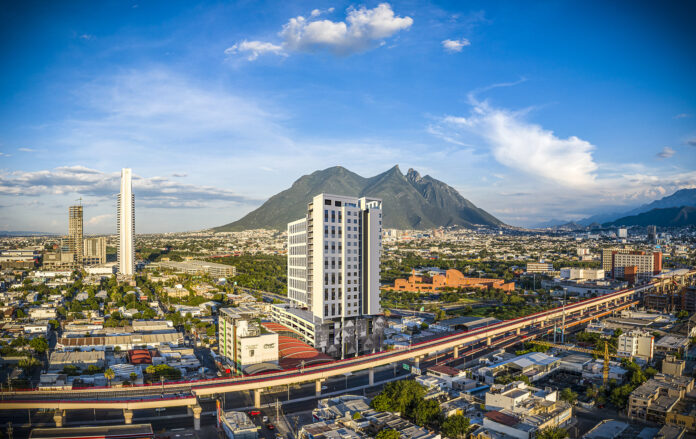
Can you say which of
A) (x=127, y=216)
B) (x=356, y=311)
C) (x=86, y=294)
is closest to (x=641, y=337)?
(x=356, y=311)

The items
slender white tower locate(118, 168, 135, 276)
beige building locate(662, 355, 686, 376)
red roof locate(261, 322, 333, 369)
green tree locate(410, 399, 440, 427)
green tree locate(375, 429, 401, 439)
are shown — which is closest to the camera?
green tree locate(375, 429, 401, 439)

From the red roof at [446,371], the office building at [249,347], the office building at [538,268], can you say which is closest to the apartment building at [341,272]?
the office building at [249,347]

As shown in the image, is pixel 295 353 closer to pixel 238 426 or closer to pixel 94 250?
pixel 238 426

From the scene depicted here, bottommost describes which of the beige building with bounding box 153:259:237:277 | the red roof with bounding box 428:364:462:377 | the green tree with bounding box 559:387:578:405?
the green tree with bounding box 559:387:578:405

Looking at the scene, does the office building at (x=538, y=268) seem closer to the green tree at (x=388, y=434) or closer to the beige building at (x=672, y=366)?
the beige building at (x=672, y=366)

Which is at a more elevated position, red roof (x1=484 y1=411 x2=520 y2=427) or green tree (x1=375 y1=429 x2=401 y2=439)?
green tree (x1=375 y1=429 x2=401 y2=439)

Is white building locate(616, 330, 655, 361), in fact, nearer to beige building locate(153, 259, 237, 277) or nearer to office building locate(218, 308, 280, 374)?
office building locate(218, 308, 280, 374)

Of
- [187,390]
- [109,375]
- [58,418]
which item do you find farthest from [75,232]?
[187,390]

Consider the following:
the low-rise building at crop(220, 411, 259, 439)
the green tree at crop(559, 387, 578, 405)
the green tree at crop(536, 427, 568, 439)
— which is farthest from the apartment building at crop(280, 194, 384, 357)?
the green tree at crop(536, 427, 568, 439)
